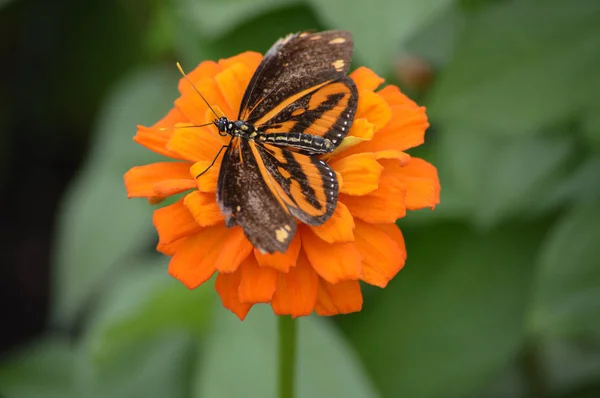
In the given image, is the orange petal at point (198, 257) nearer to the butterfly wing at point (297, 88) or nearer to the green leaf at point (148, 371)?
the butterfly wing at point (297, 88)

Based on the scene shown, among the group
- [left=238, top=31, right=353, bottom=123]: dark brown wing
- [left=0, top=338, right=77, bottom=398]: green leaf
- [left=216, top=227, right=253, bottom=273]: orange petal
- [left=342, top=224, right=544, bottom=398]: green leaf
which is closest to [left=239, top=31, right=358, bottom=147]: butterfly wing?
[left=238, top=31, right=353, bottom=123]: dark brown wing

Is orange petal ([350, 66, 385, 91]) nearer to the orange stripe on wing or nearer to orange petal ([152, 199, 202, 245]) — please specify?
the orange stripe on wing

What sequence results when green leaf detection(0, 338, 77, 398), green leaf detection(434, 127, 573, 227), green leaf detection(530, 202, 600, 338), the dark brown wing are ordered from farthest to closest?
1. green leaf detection(0, 338, 77, 398)
2. green leaf detection(434, 127, 573, 227)
3. green leaf detection(530, 202, 600, 338)
4. the dark brown wing

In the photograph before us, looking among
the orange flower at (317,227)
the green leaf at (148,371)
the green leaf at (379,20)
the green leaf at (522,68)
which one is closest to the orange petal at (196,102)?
the orange flower at (317,227)

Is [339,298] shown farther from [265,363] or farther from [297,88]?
[265,363]

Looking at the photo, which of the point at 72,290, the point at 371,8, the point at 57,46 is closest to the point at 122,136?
the point at 72,290

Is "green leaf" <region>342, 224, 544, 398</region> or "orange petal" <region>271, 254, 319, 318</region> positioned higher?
"orange petal" <region>271, 254, 319, 318</region>
